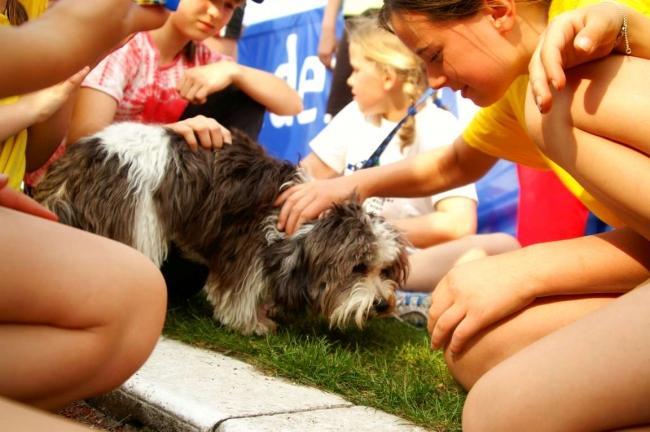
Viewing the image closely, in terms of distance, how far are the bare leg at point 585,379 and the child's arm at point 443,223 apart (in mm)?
2167

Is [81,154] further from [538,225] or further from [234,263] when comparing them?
[538,225]

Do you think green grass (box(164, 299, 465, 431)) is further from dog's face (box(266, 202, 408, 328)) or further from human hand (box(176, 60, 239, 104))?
human hand (box(176, 60, 239, 104))

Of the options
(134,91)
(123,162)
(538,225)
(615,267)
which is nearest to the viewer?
(615,267)

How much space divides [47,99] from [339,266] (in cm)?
96

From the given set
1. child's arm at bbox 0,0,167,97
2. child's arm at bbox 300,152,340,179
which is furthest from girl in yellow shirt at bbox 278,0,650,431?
child's arm at bbox 300,152,340,179

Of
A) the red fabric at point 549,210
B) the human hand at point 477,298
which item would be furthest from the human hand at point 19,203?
the red fabric at point 549,210

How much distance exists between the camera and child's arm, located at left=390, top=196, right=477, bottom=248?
11.9 feet

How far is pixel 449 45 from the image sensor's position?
1894mm

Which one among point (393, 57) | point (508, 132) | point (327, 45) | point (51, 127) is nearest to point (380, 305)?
point (508, 132)

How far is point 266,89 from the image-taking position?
3.47 meters

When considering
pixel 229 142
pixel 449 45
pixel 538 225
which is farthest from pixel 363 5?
pixel 449 45

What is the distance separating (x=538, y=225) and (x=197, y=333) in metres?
1.90

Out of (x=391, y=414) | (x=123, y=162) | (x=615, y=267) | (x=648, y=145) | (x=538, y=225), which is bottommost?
(x=538, y=225)

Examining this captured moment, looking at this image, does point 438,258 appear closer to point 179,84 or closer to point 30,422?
point 179,84
